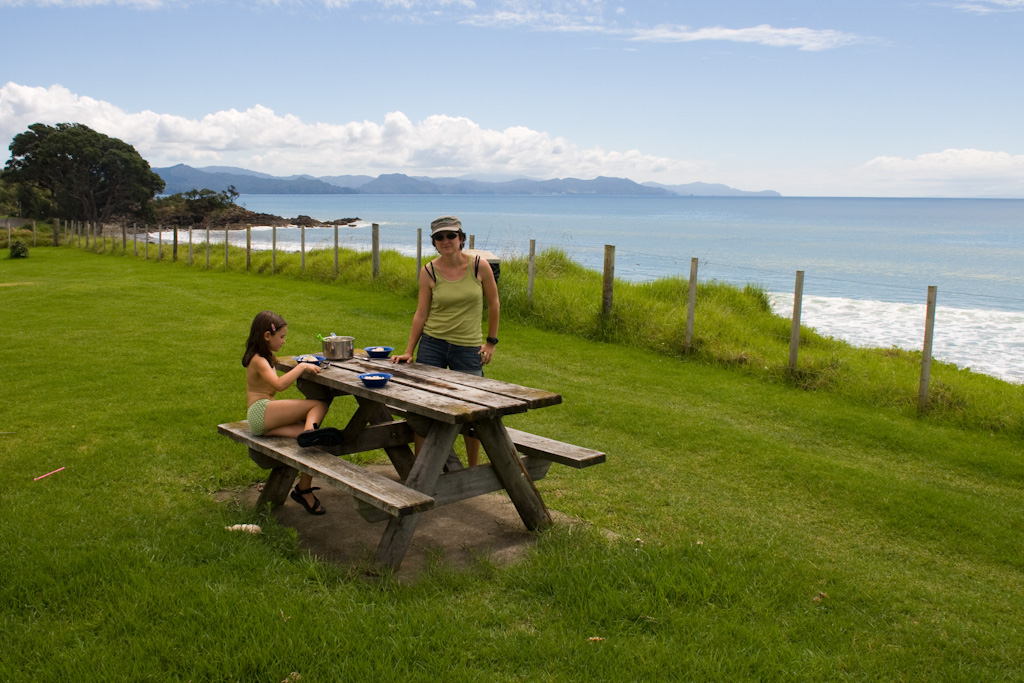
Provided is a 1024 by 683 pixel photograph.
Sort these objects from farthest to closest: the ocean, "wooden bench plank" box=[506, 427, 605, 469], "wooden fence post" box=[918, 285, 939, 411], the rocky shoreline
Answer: the rocky shoreline < the ocean < "wooden fence post" box=[918, 285, 939, 411] < "wooden bench plank" box=[506, 427, 605, 469]

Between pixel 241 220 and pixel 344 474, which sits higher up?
pixel 241 220

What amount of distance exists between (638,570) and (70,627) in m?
2.65

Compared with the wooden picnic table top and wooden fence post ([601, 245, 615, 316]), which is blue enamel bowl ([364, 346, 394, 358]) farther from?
wooden fence post ([601, 245, 615, 316])

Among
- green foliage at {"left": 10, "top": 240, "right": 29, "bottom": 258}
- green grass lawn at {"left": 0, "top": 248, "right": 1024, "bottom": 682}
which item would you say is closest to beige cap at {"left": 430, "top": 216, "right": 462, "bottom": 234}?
green grass lawn at {"left": 0, "top": 248, "right": 1024, "bottom": 682}

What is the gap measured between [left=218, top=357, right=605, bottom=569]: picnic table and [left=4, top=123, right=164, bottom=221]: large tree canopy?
68.9 m

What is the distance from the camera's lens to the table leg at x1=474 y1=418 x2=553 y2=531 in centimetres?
455

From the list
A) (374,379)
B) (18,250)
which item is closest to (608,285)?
(374,379)

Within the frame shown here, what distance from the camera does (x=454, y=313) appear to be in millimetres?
5504

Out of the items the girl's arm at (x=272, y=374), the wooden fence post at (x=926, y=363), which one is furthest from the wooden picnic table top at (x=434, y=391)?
the wooden fence post at (x=926, y=363)

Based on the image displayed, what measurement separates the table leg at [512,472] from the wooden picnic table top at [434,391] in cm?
22

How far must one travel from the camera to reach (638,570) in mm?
4141

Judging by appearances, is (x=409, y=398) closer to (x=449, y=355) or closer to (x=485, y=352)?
(x=449, y=355)

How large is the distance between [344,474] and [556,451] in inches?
52.7

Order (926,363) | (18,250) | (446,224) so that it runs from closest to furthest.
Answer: (446,224) < (926,363) < (18,250)
